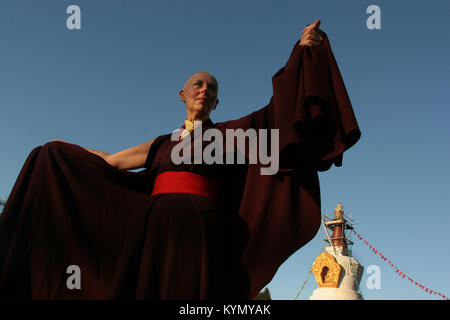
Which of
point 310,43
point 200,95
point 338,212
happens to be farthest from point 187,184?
point 338,212

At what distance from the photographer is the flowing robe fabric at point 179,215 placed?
271 centimetres

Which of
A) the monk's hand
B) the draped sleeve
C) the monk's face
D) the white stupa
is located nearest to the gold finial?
the white stupa

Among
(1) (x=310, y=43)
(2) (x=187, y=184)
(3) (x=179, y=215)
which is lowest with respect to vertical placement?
(3) (x=179, y=215)

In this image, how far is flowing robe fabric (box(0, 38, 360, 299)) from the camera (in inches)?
106

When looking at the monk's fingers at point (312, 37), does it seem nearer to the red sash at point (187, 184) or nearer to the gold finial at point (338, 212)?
the red sash at point (187, 184)

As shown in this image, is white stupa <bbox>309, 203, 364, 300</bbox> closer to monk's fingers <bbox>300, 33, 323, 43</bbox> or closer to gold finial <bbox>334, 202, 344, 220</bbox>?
gold finial <bbox>334, 202, 344, 220</bbox>

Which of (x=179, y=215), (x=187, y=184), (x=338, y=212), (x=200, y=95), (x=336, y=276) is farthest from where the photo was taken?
(x=338, y=212)

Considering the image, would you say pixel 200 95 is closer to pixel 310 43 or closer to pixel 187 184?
pixel 187 184

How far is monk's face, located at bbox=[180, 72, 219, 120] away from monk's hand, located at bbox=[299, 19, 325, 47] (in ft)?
2.73

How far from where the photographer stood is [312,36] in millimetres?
3037

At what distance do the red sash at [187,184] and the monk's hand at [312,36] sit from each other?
4.20 feet

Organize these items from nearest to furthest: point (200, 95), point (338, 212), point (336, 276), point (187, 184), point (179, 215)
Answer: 1. point (179, 215)
2. point (187, 184)
3. point (200, 95)
4. point (336, 276)
5. point (338, 212)

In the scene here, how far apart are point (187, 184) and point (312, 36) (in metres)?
1.47
